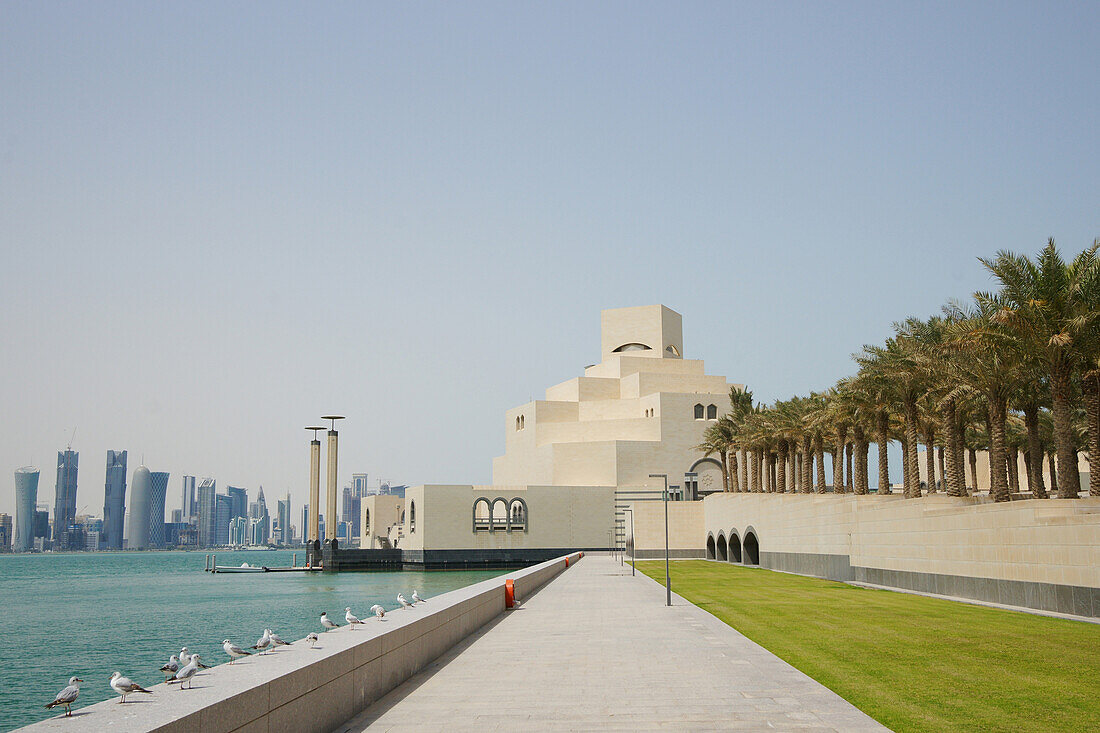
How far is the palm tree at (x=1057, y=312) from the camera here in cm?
2350

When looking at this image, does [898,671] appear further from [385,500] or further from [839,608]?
[385,500]

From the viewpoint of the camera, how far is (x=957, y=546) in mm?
26812

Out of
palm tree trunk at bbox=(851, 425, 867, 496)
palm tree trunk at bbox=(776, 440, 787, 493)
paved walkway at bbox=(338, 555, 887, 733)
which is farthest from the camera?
palm tree trunk at bbox=(776, 440, 787, 493)

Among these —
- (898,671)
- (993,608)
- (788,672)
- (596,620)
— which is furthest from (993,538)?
(788,672)

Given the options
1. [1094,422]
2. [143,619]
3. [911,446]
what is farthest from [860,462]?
[143,619]

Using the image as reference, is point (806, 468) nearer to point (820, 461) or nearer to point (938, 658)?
point (820, 461)

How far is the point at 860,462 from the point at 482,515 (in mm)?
47163

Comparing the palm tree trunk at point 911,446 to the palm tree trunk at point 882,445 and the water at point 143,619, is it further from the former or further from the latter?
the water at point 143,619

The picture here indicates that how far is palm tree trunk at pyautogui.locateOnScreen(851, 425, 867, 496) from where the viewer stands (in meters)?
45.6

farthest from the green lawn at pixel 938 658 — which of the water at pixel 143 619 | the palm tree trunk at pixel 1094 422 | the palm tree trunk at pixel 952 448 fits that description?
the water at pixel 143 619

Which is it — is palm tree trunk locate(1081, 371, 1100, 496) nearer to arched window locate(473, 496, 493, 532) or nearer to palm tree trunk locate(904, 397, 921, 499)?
palm tree trunk locate(904, 397, 921, 499)

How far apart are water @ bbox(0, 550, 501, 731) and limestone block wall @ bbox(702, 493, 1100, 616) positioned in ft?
69.6

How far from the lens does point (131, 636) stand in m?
39.8

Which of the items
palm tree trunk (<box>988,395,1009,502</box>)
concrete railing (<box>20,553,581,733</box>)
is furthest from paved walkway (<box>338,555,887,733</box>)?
palm tree trunk (<box>988,395,1009,502</box>)
